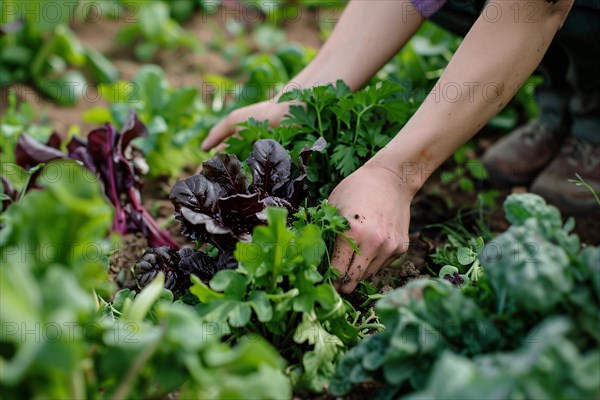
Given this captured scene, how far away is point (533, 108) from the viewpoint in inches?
125

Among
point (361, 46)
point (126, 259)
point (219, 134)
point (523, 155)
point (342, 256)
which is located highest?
point (361, 46)

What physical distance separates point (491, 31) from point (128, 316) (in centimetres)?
113

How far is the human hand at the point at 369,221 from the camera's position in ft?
5.48

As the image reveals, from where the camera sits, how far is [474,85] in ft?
5.78

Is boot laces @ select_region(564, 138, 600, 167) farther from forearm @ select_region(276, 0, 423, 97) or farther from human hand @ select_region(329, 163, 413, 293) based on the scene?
human hand @ select_region(329, 163, 413, 293)

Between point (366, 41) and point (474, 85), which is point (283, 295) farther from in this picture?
point (366, 41)

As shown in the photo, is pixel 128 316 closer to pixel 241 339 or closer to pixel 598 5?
pixel 241 339

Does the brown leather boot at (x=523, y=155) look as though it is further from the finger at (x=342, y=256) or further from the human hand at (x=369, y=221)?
the finger at (x=342, y=256)

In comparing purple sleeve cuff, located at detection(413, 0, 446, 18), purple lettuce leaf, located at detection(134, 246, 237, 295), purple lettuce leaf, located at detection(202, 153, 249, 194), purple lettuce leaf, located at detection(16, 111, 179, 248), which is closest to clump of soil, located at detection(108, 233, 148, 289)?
purple lettuce leaf, located at detection(16, 111, 179, 248)

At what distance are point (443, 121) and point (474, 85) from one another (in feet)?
0.39

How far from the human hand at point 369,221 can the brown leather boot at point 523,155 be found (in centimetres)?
118

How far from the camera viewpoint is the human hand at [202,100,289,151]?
2195 millimetres

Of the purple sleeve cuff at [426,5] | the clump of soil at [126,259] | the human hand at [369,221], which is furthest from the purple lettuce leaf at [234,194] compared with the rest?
the purple sleeve cuff at [426,5]

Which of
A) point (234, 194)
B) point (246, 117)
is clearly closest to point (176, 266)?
point (234, 194)
